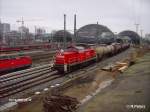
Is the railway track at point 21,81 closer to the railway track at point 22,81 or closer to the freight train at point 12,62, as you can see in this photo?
the railway track at point 22,81

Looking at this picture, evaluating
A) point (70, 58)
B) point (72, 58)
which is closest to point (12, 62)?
point (70, 58)

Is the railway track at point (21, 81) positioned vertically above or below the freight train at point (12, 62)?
below

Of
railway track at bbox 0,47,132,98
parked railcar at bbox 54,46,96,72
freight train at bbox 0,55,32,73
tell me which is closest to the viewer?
railway track at bbox 0,47,132,98

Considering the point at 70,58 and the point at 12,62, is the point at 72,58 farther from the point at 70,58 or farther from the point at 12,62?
the point at 12,62

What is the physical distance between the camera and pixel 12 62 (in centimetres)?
2488

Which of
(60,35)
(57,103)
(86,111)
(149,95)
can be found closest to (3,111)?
(57,103)

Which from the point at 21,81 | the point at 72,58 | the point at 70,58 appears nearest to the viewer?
the point at 21,81

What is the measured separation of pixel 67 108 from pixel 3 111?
350 centimetres

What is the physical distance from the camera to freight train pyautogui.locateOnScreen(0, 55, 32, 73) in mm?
23609

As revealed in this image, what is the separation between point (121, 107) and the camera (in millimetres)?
11422

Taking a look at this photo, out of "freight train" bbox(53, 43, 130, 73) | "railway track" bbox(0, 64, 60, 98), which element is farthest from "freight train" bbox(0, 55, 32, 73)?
"freight train" bbox(53, 43, 130, 73)

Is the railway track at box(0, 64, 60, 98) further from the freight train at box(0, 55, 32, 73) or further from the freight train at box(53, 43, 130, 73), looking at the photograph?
the freight train at box(0, 55, 32, 73)

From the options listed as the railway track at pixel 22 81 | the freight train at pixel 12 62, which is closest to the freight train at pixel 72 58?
the railway track at pixel 22 81

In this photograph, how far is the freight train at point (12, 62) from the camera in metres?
23.6
